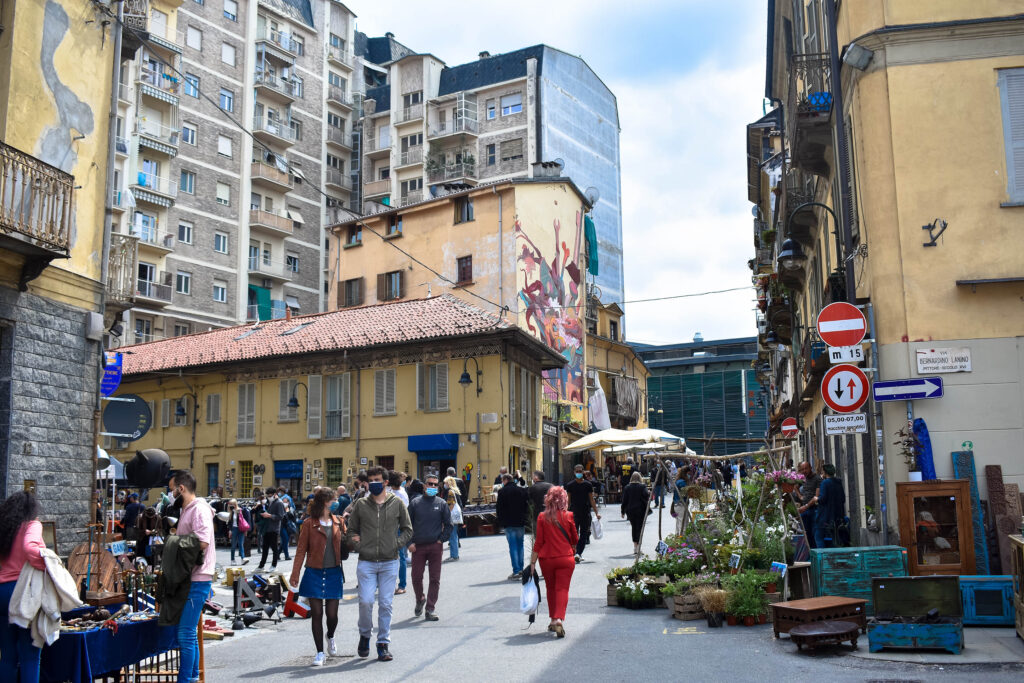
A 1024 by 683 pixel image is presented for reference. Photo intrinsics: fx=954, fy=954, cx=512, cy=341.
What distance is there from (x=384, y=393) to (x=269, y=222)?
2506cm

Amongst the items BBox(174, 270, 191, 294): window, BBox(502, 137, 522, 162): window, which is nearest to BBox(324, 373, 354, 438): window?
BBox(174, 270, 191, 294): window

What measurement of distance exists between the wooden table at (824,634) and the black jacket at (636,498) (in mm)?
8608

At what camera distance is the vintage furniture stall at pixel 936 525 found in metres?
11.4

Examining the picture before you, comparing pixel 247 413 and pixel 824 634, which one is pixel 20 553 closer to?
pixel 824 634

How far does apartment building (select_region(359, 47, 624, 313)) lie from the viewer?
189 feet

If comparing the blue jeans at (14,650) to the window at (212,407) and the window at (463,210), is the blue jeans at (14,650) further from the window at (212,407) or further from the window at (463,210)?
the window at (463,210)

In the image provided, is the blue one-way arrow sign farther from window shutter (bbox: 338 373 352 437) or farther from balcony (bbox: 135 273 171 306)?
balcony (bbox: 135 273 171 306)

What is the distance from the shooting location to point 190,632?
25.0ft

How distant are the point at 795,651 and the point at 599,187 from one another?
53.2m

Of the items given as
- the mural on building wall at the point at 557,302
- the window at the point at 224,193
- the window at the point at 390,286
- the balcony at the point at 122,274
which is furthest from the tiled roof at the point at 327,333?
the balcony at the point at 122,274

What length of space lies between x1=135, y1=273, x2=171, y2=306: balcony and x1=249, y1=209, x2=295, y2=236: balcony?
8.21 meters

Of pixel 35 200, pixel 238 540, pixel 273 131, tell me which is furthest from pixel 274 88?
pixel 35 200

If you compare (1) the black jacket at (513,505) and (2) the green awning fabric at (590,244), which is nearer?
(1) the black jacket at (513,505)

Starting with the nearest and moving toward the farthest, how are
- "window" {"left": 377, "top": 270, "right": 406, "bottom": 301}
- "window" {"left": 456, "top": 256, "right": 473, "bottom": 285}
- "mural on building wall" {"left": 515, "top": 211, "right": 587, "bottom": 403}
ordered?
1. "mural on building wall" {"left": 515, "top": 211, "right": 587, "bottom": 403}
2. "window" {"left": 456, "top": 256, "right": 473, "bottom": 285}
3. "window" {"left": 377, "top": 270, "right": 406, "bottom": 301}
